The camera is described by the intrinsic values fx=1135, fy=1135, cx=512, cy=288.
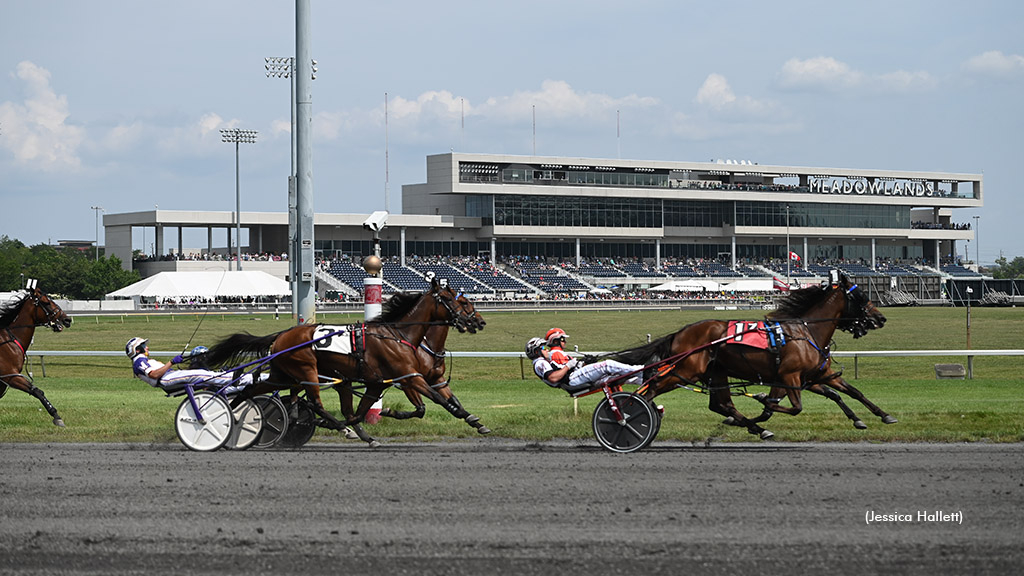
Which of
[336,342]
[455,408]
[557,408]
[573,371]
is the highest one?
[336,342]

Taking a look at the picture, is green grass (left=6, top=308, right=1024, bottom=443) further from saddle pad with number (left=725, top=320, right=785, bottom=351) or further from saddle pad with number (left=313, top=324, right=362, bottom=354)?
saddle pad with number (left=313, top=324, right=362, bottom=354)

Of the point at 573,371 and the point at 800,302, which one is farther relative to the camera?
the point at 800,302

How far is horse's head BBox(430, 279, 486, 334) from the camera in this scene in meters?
11.5

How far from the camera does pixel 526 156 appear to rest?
290 feet

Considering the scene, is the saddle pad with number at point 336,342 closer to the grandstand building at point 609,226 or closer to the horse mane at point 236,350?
the horse mane at point 236,350

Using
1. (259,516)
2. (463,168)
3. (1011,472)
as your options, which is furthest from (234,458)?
(463,168)

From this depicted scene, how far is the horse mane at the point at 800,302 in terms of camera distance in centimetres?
1162

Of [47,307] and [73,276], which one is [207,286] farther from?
[47,307]

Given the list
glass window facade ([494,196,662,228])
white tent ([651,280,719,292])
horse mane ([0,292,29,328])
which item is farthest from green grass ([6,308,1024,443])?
glass window facade ([494,196,662,228])

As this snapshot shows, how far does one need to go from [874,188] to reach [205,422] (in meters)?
95.6

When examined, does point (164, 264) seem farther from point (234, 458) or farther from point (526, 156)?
point (234, 458)

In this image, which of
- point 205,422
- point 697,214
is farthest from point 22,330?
point 697,214

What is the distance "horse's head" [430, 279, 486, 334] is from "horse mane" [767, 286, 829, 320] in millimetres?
3070

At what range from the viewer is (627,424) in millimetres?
10367
